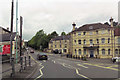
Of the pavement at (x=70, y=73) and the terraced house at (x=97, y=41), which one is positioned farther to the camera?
the terraced house at (x=97, y=41)

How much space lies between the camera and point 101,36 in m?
34.4

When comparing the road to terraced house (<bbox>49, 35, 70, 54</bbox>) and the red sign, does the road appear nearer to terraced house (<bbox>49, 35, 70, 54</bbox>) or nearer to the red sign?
the red sign

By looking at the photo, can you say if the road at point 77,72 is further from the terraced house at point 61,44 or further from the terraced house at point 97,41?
the terraced house at point 61,44

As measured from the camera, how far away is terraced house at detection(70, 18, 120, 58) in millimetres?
33281

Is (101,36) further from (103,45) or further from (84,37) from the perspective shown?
(84,37)

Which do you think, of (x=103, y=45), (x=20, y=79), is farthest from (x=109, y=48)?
(x=20, y=79)

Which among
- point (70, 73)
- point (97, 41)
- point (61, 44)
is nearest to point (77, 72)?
point (70, 73)

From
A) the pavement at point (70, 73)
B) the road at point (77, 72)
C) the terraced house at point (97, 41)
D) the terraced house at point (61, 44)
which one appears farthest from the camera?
the terraced house at point (61, 44)

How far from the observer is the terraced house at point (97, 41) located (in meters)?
33.3

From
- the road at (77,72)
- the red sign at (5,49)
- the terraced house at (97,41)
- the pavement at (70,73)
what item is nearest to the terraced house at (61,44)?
the terraced house at (97,41)

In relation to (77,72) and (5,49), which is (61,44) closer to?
(5,49)

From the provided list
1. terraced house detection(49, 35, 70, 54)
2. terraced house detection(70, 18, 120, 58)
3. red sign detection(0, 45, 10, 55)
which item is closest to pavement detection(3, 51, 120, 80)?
red sign detection(0, 45, 10, 55)

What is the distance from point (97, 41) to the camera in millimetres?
35219

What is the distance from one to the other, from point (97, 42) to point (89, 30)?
4.48 metres
